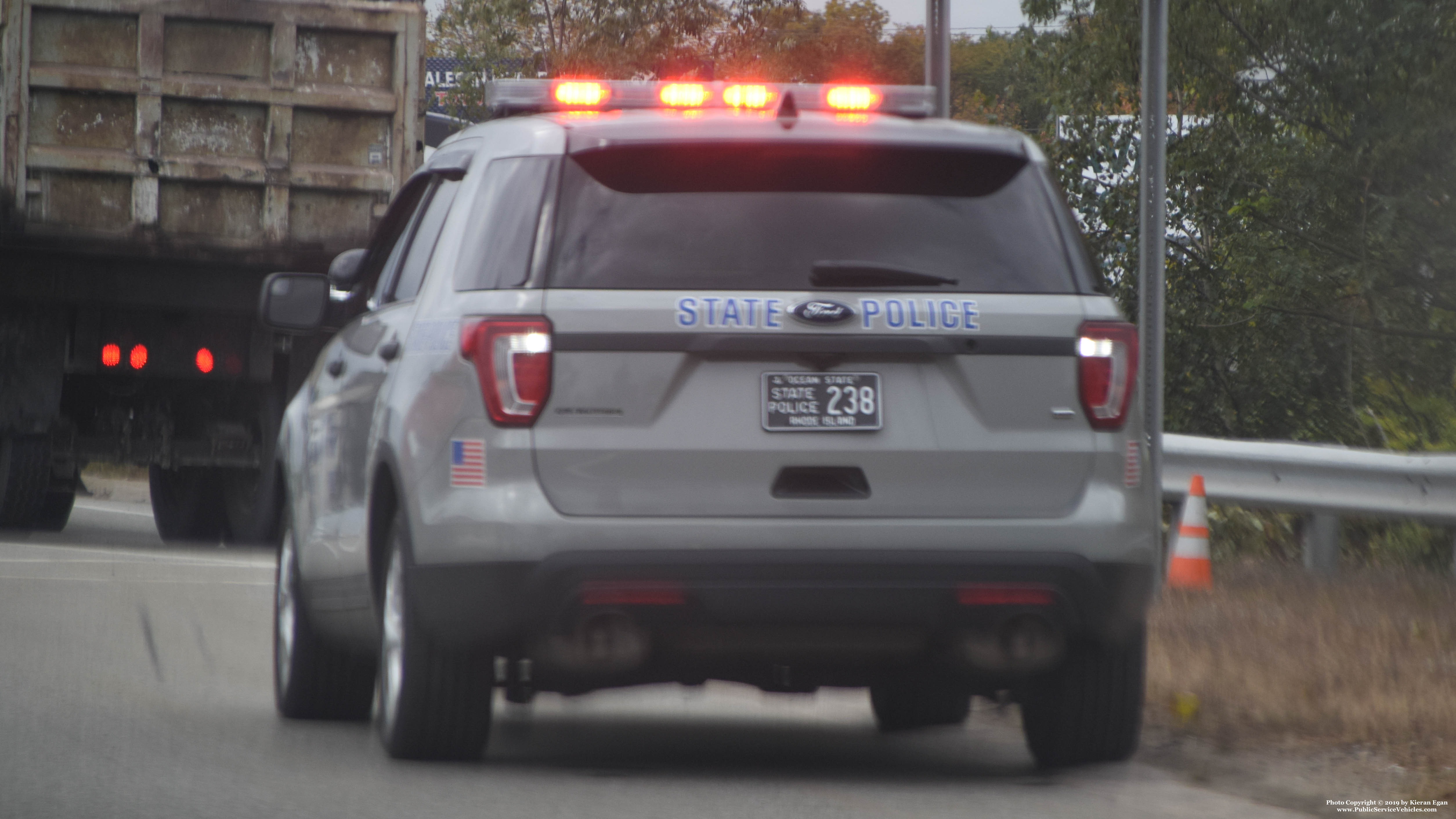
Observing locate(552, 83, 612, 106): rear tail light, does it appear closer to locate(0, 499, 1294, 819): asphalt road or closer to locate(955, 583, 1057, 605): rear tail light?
locate(955, 583, 1057, 605): rear tail light

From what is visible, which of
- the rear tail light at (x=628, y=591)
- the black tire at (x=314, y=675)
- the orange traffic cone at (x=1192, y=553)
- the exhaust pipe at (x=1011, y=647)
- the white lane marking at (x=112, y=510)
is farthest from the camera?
the white lane marking at (x=112, y=510)

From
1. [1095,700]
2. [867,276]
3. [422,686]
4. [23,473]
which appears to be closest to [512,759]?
[422,686]

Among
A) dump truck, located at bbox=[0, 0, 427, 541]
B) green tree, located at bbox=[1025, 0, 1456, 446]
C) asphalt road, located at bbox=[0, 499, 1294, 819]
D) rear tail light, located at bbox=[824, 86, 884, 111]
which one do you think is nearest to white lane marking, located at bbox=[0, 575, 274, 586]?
dump truck, located at bbox=[0, 0, 427, 541]

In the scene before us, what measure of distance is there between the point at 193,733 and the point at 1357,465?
6191 mm

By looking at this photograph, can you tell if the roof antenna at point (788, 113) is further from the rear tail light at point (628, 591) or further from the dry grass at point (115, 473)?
the dry grass at point (115, 473)

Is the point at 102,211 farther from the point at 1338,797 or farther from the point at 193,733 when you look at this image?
the point at 1338,797

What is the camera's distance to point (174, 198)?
1501 cm

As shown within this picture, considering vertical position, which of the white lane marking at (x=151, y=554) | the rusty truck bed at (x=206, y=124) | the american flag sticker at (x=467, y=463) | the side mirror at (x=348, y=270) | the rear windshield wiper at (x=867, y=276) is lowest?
the white lane marking at (x=151, y=554)

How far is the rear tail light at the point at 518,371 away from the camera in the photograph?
605cm

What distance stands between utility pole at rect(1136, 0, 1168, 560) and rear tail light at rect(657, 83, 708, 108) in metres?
4.32

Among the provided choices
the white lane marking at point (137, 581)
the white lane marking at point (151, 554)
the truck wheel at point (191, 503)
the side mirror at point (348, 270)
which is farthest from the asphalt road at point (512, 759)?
the truck wheel at point (191, 503)

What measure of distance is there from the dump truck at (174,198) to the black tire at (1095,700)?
9.23 metres

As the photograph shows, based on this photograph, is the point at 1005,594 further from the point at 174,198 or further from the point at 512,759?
the point at 174,198

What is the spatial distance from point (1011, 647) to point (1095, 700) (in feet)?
1.46
